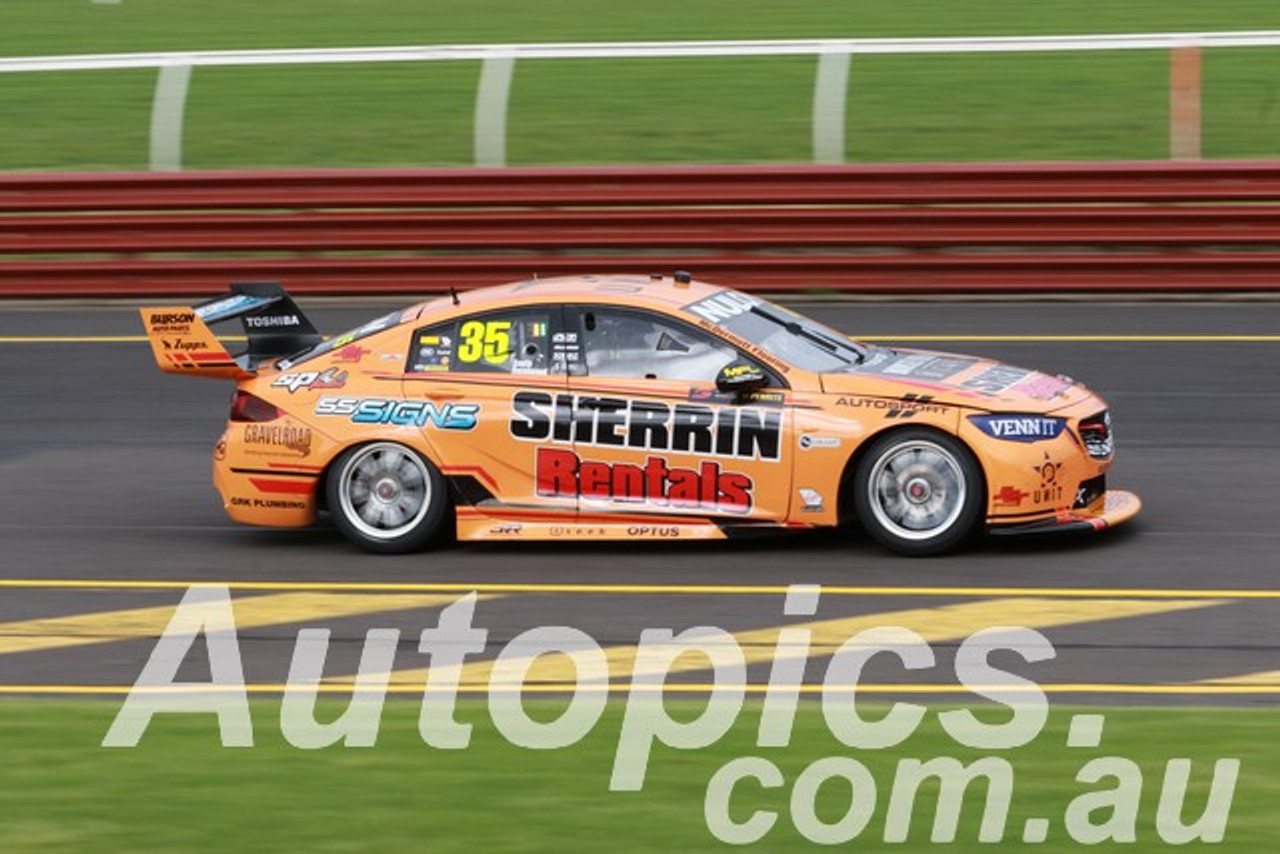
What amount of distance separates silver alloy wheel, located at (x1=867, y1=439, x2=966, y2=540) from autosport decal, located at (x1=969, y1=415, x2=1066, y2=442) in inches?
9.1

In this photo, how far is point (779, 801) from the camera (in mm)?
7523

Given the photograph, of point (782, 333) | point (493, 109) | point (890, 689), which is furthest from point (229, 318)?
point (493, 109)

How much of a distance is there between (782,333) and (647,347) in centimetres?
78

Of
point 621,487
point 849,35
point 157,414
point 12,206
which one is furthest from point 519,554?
point 849,35

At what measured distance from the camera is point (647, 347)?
12102 mm

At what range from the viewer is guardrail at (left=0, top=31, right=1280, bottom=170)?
19.3 meters

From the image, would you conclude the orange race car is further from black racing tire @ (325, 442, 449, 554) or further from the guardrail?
the guardrail

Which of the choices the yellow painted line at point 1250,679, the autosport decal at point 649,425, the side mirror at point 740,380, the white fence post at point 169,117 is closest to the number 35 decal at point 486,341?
the autosport decal at point 649,425

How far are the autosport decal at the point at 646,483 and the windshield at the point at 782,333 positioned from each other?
0.74 m

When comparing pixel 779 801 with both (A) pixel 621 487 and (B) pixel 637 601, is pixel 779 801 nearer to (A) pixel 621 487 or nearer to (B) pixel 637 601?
(B) pixel 637 601

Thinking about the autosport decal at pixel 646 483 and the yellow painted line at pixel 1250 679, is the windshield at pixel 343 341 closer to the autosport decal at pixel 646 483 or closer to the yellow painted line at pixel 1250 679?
the autosport decal at pixel 646 483

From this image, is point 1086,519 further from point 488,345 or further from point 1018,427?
point 488,345

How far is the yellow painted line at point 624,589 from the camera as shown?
36.3 ft

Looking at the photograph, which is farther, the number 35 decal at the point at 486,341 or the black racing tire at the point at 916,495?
the number 35 decal at the point at 486,341
